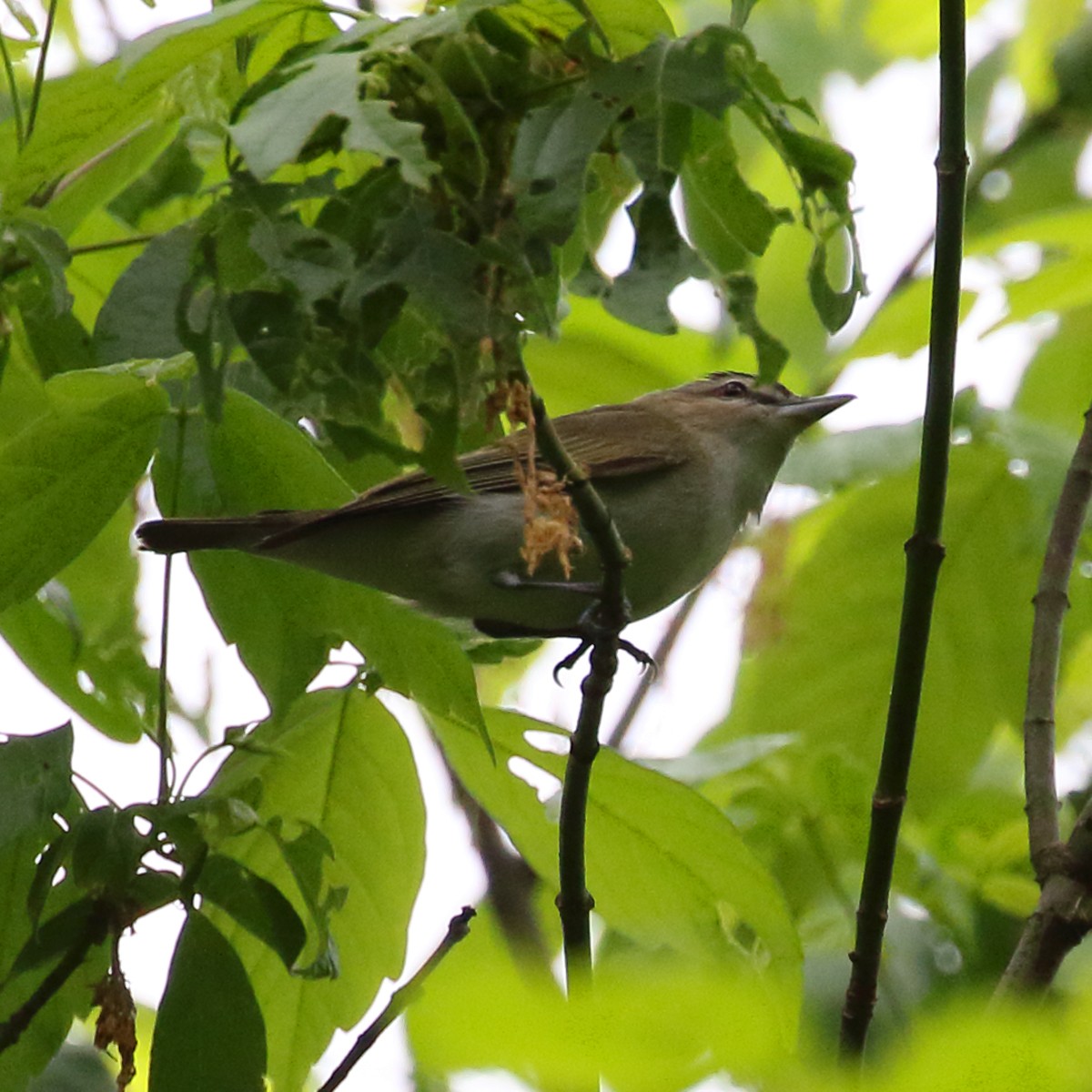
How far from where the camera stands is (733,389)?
17.5ft

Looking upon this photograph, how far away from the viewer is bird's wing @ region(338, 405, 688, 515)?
4035 millimetres

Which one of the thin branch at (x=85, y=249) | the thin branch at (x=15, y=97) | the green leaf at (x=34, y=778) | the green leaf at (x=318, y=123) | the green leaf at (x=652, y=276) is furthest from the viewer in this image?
the thin branch at (x=85, y=249)

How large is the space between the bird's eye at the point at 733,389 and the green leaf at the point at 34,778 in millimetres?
3123

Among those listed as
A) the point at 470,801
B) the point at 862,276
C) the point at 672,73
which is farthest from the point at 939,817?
the point at 672,73

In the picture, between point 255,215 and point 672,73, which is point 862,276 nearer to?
point 672,73

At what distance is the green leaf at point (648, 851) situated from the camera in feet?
10.3

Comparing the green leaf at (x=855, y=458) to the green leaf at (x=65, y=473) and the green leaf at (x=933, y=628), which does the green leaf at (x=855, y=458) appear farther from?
the green leaf at (x=65, y=473)

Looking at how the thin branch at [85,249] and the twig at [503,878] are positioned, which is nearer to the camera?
the thin branch at [85,249]

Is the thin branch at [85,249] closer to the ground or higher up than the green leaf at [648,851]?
higher up

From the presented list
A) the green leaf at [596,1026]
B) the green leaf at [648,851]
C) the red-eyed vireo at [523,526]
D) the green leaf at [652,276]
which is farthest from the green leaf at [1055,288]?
the green leaf at [596,1026]

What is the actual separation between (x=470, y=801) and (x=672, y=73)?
3.97 meters

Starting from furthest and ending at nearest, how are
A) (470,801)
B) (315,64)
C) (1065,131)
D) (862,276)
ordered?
(1065,131) < (470,801) < (862,276) < (315,64)

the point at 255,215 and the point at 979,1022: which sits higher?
the point at 255,215

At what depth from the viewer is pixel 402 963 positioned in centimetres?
308
